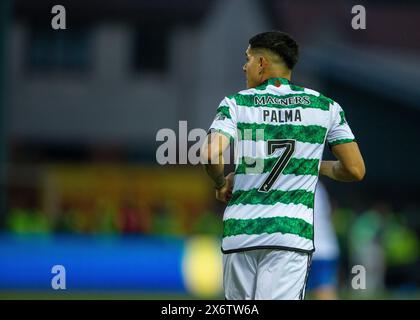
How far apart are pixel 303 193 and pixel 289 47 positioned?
860mm

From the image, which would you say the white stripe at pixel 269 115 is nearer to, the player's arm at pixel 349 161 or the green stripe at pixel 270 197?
the player's arm at pixel 349 161

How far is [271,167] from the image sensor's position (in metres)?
6.38

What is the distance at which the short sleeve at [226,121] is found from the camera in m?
6.25

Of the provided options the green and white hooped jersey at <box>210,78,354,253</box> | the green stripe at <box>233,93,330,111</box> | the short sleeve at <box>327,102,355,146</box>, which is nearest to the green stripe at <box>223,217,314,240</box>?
the green and white hooped jersey at <box>210,78,354,253</box>

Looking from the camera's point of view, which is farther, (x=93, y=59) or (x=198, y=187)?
(x=93, y=59)

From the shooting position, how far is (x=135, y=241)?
18406 millimetres

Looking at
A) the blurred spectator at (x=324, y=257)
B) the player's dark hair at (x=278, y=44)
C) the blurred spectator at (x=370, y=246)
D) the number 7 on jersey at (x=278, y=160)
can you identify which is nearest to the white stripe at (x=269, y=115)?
the number 7 on jersey at (x=278, y=160)

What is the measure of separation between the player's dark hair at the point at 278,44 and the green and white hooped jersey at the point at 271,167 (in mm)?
233

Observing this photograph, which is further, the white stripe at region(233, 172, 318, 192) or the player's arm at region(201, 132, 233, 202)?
the white stripe at region(233, 172, 318, 192)

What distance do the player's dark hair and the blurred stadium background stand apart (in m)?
13.6

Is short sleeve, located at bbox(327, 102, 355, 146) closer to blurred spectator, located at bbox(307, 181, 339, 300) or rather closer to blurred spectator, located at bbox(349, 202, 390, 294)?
blurred spectator, located at bbox(307, 181, 339, 300)

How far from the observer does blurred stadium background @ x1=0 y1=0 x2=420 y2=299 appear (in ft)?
82.6

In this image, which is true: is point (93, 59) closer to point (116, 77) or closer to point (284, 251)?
point (116, 77)
